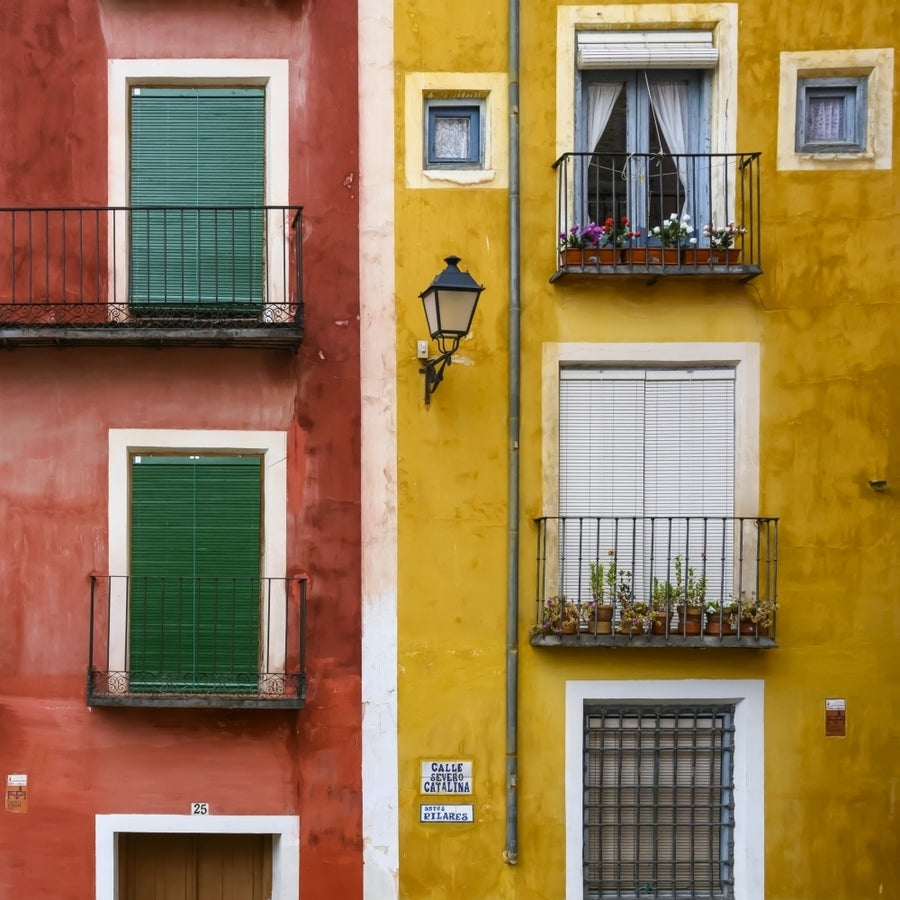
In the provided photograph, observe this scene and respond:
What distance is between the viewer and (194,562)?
9.20 meters

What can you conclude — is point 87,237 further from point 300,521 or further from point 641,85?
point 641,85

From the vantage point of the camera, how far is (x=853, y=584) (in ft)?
30.2

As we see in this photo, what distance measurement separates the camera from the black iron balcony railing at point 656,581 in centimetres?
898

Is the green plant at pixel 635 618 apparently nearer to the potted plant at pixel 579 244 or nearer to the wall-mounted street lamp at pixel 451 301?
the wall-mounted street lamp at pixel 451 301

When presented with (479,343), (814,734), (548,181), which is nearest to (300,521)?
(479,343)

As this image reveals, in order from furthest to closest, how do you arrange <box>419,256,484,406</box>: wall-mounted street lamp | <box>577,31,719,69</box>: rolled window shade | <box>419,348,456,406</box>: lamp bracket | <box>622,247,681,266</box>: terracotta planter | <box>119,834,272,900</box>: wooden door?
<box>119,834,272,900</box>: wooden door < <box>577,31,719,69</box>: rolled window shade < <box>622,247,681,266</box>: terracotta planter < <box>419,348,456,406</box>: lamp bracket < <box>419,256,484,406</box>: wall-mounted street lamp

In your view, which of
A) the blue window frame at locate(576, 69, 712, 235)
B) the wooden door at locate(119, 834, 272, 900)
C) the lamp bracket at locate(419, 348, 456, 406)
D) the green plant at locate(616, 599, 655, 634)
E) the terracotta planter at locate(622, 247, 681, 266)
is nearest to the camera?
the lamp bracket at locate(419, 348, 456, 406)

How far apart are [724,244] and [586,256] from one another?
3.87ft

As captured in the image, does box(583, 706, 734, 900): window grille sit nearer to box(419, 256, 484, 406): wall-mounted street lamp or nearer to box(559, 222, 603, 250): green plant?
box(419, 256, 484, 406): wall-mounted street lamp

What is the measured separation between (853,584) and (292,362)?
17.0 ft

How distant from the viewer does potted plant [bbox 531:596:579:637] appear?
29.5 ft

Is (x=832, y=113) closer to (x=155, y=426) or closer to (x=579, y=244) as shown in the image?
(x=579, y=244)

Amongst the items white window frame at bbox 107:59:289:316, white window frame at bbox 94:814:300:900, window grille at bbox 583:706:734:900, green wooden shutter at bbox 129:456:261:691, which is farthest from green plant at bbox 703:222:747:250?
white window frame at bbox 94:814:300:900

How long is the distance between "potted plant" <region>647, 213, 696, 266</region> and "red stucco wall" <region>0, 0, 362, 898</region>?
263cm
